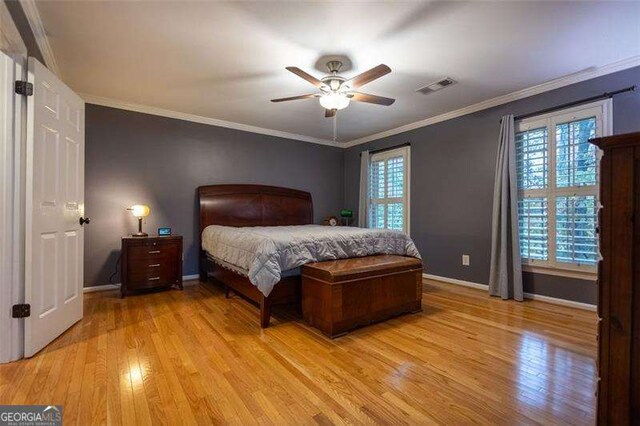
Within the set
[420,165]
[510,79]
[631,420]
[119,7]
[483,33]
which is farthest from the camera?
[420,165]

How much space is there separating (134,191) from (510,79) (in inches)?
183

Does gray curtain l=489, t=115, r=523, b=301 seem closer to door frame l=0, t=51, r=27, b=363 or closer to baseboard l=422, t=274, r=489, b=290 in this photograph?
baseboard l=422, t=274, r=489, b=290

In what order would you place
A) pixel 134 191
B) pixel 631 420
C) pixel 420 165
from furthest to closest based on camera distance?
1. pixel 420 165
2. pixel 134 191
3. pixel 631 420

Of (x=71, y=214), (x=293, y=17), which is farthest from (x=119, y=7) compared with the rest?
(x=71, y=214)

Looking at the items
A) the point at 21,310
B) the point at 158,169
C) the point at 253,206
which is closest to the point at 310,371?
the point at 21,310

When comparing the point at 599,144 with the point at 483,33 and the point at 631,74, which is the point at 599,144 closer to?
the point at 483,33

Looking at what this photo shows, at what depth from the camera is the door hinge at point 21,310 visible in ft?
6.39

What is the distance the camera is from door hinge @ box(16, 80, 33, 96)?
197 centimetres

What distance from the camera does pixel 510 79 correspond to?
3.13m

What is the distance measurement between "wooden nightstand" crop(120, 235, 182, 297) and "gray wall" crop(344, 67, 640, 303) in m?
3.46

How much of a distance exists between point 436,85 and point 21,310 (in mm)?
4070

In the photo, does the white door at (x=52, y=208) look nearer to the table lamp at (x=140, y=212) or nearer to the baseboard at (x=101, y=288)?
the table lamp at (x=140, y=212)

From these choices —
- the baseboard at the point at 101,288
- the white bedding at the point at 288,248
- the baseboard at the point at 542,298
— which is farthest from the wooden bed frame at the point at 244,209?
the baseboard at the point at 542,298

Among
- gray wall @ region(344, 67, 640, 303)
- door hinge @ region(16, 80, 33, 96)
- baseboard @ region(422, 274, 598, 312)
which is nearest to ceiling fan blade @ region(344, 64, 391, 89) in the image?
gray wall @ region(344, 67, 640, 303)
